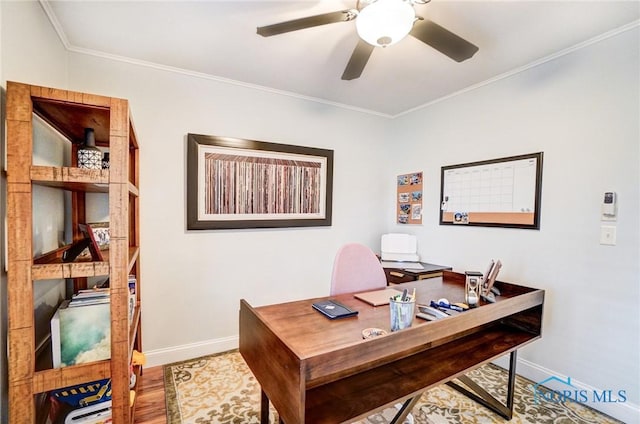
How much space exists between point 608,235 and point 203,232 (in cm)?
293

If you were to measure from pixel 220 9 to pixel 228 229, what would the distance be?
164 centimetres

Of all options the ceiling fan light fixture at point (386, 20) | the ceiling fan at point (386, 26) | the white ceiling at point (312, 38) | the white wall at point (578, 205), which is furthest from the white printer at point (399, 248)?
the ceiling fan light fixture at point (386, 20)

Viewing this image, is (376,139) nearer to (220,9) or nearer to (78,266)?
(220,9)

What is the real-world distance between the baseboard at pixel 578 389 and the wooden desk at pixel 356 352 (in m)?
0.59

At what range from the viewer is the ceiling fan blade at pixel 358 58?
1571 millimetres

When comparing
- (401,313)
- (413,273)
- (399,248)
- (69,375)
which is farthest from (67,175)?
(399,248)

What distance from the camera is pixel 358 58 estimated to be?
168 centimetres

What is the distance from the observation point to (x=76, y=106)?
1.21 m

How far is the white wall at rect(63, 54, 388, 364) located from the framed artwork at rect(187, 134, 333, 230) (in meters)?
0.09

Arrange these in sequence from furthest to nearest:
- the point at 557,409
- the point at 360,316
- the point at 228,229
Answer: the point at 228,229, the point at 557,409, the point at 360,316

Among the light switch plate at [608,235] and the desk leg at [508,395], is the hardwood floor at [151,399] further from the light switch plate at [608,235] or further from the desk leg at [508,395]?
the light switch plate at [608,235]

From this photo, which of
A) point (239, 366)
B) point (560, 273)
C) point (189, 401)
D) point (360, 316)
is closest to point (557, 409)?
point (560, 273)

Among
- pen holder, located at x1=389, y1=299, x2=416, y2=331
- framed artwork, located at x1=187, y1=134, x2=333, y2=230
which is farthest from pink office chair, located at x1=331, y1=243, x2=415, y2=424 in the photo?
framed artwork, located at x1=187, y1=134, x2=333, y2=230

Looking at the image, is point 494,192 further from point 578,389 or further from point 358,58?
point 358,58
